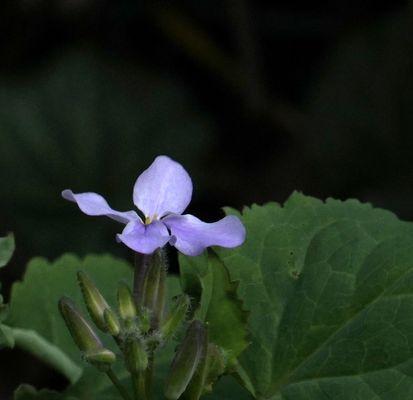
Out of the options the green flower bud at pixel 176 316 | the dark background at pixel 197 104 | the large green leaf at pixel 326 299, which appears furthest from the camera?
the dark background at pixel 197 104

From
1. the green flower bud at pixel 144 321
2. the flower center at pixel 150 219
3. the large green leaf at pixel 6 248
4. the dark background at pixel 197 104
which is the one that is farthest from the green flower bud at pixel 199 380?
the dark background at pixel 197 104

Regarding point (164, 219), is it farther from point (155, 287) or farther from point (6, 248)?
point (6, 248)

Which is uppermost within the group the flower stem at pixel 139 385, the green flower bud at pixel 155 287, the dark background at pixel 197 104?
the dark background at pixel 197 104

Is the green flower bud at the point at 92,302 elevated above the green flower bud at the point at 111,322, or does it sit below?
above

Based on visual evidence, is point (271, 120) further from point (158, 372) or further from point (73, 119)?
point (158, 372)

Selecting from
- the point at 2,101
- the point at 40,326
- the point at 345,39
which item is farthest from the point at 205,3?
the point at 40,326

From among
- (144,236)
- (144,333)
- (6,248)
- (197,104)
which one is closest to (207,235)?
(144,236)

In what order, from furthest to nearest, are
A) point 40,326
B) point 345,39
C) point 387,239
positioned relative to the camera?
point 345,39, point 40,326, point 387,239

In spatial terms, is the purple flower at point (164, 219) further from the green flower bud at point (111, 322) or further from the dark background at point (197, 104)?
the dark background at point (197, 104)
